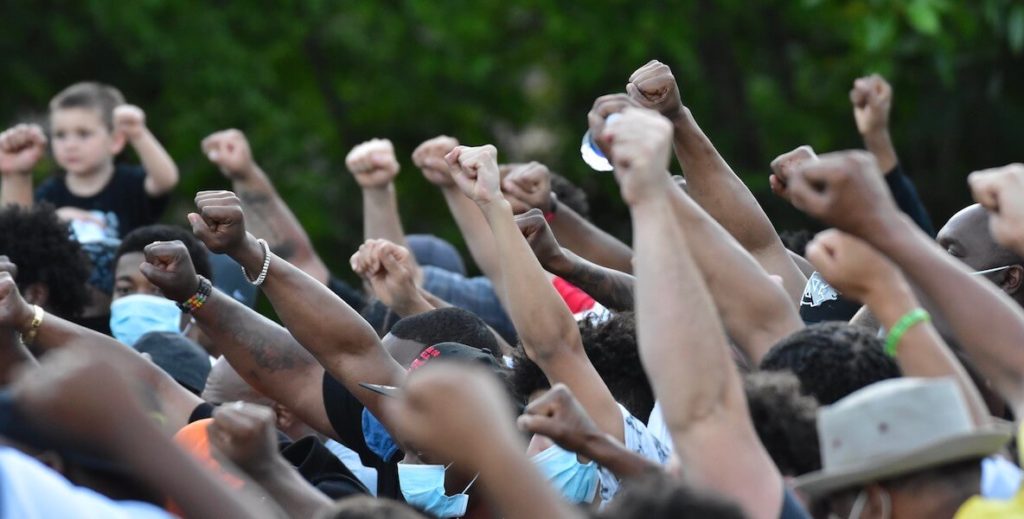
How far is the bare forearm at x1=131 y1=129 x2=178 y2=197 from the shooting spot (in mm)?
6875

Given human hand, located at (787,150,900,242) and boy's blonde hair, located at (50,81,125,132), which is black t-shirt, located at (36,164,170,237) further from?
human hand, located at (787,150,900,242)

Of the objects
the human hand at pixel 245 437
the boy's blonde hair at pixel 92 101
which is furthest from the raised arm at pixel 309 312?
the boy's blonde hair at pixel 92 101

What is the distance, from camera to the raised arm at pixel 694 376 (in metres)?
2.75

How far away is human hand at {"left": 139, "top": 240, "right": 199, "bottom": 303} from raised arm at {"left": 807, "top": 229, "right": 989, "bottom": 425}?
6.10 ft

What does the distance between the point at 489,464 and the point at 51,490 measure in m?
0.71

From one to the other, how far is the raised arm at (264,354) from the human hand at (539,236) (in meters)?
0.73

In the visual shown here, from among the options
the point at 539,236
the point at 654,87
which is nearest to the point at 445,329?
the point at 539,236

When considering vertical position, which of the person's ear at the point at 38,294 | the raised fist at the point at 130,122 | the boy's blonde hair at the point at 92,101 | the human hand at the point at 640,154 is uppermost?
the human hand at the point at 640,154

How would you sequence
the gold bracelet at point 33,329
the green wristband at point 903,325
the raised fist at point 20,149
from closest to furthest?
the green wristband at point 903,325 < the gold bracelet at point 33,329 < the raised fist at point 20,149

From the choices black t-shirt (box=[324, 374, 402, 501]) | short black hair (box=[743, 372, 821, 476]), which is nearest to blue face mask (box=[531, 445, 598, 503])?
black t-shirt (box=[324, 374, 402, 501])

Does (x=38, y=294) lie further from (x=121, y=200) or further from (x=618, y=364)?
(x=618, y=364)

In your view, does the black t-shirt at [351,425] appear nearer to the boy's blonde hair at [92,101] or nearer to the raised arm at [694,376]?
the raised arm at [694,376]

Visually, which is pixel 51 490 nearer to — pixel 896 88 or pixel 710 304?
pixel 710 304

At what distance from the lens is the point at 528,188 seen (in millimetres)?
5422
